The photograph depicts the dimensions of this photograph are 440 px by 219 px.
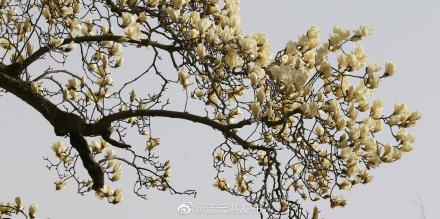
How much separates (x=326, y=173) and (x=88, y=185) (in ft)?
6.51

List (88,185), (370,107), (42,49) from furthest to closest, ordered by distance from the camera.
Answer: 1. (88,185)
2. (42,49)
3. (370,107)

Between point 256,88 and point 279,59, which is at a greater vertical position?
point 279,59

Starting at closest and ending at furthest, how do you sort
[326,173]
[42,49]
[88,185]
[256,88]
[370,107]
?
[256,88] → [370,107] → [326,173] → [42,49] → [88,185]

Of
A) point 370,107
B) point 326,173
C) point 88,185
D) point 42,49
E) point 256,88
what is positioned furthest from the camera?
point 88,185

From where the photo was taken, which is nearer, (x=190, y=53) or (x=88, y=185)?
(x=190, y=53)

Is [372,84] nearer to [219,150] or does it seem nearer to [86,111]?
[219,150]

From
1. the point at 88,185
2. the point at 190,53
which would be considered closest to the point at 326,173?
the point at 190,53

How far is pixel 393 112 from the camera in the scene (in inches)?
161

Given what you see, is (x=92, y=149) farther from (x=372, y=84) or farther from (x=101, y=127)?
(x=372, y=84)

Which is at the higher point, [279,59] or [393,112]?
[279,59]

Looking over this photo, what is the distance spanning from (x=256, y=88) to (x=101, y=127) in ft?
4.42

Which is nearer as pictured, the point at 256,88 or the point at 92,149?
the point at 256,88

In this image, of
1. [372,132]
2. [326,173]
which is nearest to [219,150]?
[326,173]

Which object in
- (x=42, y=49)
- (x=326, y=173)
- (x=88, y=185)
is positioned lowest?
(x=326, y=173)
